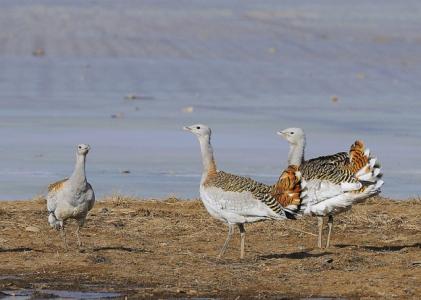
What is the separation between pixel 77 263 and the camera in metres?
11.0

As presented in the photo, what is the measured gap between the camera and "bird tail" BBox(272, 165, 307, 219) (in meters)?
11.2

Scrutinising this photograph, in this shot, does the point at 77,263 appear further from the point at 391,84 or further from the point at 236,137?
the point at 391,84

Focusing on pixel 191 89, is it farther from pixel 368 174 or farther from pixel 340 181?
pixel 368 174

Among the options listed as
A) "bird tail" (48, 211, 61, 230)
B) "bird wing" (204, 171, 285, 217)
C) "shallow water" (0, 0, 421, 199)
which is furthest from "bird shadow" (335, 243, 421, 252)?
"shallow water" (0, 0, 421, 199)

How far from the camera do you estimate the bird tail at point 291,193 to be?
11234mm

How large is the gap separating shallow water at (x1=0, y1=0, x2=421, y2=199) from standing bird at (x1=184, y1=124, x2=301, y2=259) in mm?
3836

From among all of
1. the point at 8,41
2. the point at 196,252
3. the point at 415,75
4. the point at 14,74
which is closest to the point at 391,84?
the point at 415,75

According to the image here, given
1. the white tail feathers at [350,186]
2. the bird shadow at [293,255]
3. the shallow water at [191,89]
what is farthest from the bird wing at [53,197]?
the shallow water at [191,89]

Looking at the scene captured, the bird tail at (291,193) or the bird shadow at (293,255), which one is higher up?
the bird tail at (291,193)

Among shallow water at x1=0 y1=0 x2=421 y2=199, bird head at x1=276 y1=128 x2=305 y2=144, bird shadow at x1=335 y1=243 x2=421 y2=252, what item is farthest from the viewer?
shallow water at x1=0 y1=0 x2=421 y2=199

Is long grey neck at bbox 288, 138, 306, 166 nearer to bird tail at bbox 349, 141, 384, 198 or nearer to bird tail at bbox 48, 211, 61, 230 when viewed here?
bird tail at bbox 349, 141, 384, 198

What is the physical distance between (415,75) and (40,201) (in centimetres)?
1652

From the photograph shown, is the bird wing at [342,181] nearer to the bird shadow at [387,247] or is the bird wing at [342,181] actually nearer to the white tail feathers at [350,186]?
the white tail feathers at [350,186]

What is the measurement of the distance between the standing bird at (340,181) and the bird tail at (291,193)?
2.27 ft
